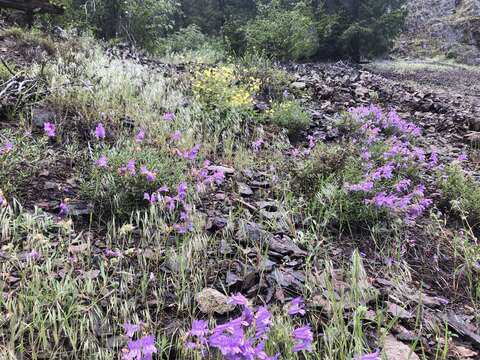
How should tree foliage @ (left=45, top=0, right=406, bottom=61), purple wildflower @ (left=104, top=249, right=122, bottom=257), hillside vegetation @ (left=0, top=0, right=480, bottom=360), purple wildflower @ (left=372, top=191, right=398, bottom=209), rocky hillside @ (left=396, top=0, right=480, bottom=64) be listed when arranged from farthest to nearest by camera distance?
rocky hillside @ (left=396, top=0, right=480, bottom=64) < tree foliage @ (left=45, top=0, right=406, bottom=61) < purple wildflower @ (left=372, top=191, right=398, bottom=209) < purple wildflower @ (left=104, top=249, right=122, bottom=257) < hillside vegetation @ (left=0, top=0, right=480, bottom=360)

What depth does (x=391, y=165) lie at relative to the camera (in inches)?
149

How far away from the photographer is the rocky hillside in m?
22.2

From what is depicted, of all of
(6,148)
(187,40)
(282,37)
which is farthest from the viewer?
(187,40)

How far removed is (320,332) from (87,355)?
44.1 inches

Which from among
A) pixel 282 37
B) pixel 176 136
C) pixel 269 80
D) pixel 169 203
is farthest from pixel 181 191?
pixel 282 37

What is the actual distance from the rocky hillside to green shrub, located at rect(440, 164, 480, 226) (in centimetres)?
2036

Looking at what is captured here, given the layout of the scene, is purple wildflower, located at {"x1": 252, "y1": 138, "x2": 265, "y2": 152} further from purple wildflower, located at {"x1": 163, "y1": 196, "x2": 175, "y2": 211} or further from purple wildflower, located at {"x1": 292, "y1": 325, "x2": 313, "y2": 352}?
purple wildflower, located at {"x1": 292, "y1": 325, "x2": 313, "y2": 352}

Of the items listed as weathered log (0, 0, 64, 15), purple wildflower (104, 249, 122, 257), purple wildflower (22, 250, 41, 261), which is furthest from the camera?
weathered log (0, 0, 64, 15)

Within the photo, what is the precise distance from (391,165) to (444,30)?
1005 inches

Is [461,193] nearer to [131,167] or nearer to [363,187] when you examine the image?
[363,187]

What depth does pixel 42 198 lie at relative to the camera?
2777 millimetres

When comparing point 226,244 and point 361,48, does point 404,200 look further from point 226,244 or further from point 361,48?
point 361,48

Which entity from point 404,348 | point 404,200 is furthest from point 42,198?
point 404,200

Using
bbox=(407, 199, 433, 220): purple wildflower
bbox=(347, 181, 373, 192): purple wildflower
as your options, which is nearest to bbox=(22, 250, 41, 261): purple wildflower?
bbox=(347, 181, 373, 192): purple wildflower
